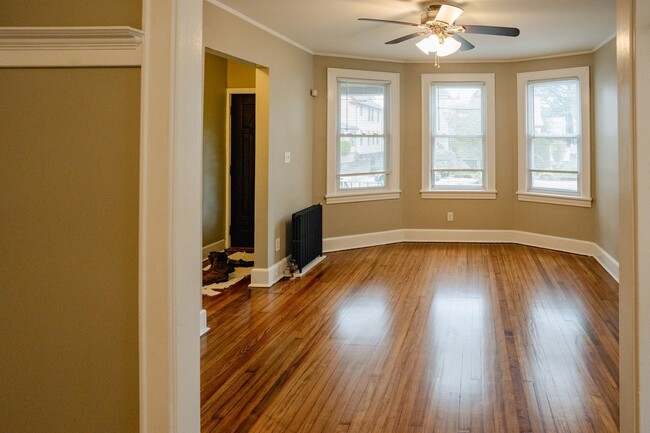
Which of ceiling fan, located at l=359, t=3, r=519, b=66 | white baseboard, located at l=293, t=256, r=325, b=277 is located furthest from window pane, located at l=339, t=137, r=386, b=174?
ceiling fan, located at l=359, t=3, r=519, b=66

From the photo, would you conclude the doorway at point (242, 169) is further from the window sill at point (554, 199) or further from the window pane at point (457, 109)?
the window sill at point (554, 199)

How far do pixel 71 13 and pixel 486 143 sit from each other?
6860 millimetres

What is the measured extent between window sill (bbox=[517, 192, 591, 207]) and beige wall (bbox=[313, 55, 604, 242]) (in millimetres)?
73

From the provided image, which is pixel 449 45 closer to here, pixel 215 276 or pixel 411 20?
pixel 411 20

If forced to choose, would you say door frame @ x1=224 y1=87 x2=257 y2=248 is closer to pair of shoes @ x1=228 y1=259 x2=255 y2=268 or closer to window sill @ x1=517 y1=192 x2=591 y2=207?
pair of shoes @ x1=228 y1=259 x2=255 y2=268

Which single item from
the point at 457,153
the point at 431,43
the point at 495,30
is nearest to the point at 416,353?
the point at 431,43

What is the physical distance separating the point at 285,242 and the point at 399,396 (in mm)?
3242

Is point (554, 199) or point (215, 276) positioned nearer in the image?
point (215, 276)

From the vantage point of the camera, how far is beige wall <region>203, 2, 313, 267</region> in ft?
15.9

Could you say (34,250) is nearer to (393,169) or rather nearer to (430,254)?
(430,254)

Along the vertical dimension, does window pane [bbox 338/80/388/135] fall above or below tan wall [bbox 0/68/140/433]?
above

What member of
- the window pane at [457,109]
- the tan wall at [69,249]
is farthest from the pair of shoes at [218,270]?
the tan wall at [69,249]

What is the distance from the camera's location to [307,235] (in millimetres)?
6270

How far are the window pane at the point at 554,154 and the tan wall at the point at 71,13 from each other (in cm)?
665
